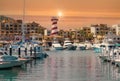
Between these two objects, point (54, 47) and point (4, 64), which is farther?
point (54, 47)

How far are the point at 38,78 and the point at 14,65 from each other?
10.7m

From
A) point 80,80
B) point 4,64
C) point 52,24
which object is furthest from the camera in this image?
point 52,24

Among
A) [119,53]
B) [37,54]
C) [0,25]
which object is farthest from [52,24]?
[119,53]

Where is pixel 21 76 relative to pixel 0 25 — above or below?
below

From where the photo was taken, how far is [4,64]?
168 ft

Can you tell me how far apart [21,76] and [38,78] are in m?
3.22

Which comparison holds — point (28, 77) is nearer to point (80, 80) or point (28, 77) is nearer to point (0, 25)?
point (80, 80)

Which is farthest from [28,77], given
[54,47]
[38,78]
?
[54,47]

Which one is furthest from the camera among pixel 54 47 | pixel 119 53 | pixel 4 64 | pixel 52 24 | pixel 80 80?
pixel 52 24

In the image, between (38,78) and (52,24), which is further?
(52,24)

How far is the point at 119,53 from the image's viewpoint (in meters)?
62.4

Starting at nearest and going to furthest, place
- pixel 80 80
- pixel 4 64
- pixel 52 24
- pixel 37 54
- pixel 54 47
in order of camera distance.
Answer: pixel 80 80
pixel 4 64
pixel 37 54
pixel 54 47
pixel 52 24

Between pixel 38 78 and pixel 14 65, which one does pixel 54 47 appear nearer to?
pixel 14 65

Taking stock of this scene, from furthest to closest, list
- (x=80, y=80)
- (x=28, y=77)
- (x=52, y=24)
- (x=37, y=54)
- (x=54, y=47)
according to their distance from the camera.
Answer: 1. (x=52, y=24)
2. (x=54, y=47)
3. (x=37, y=54)
4. (x=28, y=77)
5. (x=80, y=80)
